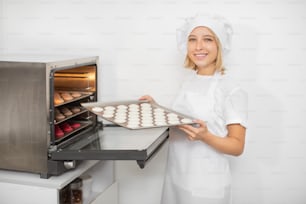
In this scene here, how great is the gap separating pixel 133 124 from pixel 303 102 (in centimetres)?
93

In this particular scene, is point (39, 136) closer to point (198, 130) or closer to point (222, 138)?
point (198, 130)

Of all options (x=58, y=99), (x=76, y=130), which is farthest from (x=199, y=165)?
(x=58, y=99)

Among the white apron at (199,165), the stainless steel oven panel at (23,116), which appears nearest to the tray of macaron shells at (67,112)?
the stainless steel oven panel at (23,116)

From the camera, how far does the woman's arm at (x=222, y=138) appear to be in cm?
149

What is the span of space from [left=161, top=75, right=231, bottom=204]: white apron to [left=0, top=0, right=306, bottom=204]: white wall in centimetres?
39

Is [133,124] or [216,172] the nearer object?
[133,124]

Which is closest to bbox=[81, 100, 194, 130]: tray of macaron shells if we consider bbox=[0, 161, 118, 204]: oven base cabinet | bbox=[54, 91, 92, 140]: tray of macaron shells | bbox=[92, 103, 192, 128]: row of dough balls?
bbox=[92, 103, 192, 128]: row of dough balls

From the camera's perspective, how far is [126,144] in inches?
58.1

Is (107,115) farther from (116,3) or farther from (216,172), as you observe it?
(116,3)

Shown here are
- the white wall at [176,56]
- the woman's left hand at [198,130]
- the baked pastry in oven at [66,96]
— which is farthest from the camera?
the white wall at [176,56]

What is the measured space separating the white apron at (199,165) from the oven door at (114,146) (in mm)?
123

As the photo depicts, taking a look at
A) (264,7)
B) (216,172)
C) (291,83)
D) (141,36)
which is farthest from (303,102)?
(141,36)

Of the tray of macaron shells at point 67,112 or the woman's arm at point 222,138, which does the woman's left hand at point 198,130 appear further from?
the tray of macaron shells at point 67,112

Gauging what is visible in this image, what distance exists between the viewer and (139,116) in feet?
5.26
